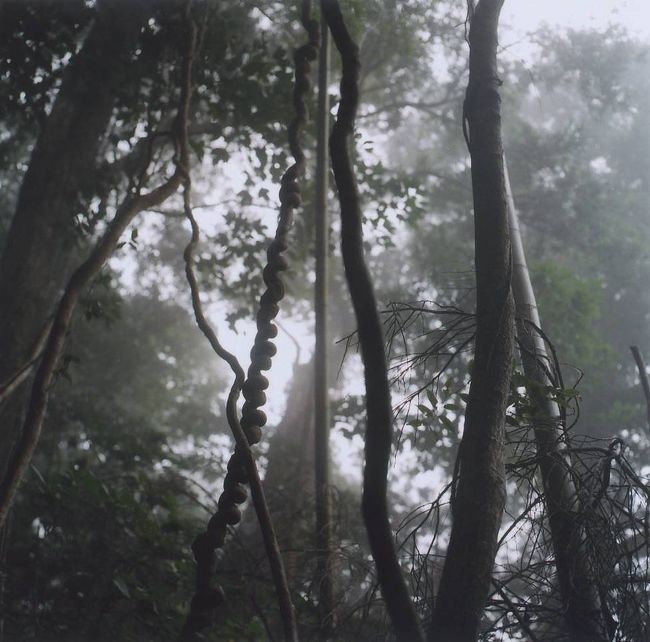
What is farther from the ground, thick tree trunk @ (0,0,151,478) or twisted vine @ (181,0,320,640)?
thick tree trunk @ (0,0,151,478)

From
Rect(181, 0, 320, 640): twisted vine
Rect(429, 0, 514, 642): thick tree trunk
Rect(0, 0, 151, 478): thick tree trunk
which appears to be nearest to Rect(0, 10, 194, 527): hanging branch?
Rect(181, 0, 320, 640): twisted vine

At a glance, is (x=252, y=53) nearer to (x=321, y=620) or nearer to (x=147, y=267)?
(x=321, y=620)

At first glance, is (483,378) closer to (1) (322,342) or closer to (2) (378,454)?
(2) (378,454)

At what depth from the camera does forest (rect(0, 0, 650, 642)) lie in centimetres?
116

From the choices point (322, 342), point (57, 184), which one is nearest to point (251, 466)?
point (322, 342)

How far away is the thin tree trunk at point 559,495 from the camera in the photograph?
138 centimetres

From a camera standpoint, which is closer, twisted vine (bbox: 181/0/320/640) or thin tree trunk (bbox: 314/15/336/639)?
twisted vine (bbox: 181/0/320/640)

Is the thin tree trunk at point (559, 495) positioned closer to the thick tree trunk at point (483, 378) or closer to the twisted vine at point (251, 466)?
the thick tree trunk at point (483, 378)

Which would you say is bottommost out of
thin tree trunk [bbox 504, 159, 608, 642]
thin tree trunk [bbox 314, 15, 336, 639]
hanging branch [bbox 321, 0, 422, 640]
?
hanging branch [bbox 321, 0, 422, 640]

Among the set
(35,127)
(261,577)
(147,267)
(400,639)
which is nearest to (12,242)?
(35,127)

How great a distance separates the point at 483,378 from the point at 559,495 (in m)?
0.51

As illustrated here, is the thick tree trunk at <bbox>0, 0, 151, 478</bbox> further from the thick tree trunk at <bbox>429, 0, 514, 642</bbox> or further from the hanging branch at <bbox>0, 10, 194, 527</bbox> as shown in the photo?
the thick tree trunk at <bbox>429, 0, 514, 642</bbox>

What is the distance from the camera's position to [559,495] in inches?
59.6

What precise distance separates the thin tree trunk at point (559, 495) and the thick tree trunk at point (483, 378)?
22 cm
